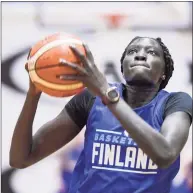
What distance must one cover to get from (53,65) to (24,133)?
45cm

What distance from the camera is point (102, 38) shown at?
5398mm

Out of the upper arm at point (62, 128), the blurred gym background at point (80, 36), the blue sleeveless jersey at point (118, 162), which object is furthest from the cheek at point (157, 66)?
the blurred gym background at point (80, 36)

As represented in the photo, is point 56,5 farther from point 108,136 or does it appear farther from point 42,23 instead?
point 108,136

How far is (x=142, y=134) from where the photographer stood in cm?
227

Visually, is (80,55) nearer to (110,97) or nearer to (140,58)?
(110,97)

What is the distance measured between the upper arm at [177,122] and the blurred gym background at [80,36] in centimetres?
264

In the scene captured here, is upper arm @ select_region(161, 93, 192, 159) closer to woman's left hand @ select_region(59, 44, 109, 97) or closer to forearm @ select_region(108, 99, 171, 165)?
forearm @ select_region(108, 99, 171, 165)

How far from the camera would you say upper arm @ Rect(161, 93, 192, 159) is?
94.1 inches

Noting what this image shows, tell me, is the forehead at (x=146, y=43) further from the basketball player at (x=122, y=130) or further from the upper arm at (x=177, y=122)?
the upper arm at (x=177, y=122)

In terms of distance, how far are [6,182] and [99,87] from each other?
3.25 m

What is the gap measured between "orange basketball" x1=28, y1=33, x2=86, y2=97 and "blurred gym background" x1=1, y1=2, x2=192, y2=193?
269 centimetres

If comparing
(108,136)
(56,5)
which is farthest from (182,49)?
(108,136)

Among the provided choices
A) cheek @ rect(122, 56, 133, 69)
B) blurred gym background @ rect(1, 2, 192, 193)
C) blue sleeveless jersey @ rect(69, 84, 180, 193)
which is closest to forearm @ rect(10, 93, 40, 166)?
blue sleeveless jersey @ rect(69, 84, 180, 193)

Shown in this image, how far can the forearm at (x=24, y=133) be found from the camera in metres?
2.74
